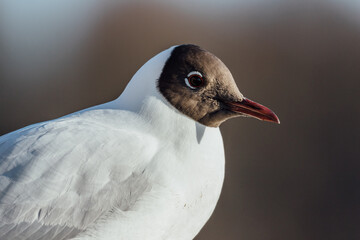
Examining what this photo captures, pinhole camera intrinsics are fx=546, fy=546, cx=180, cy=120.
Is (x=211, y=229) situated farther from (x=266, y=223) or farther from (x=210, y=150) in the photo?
(x=210, y=150)

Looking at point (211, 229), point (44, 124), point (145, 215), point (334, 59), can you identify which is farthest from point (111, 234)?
point (334, 59)

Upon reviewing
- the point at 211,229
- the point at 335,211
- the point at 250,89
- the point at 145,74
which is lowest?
the point at 211,229

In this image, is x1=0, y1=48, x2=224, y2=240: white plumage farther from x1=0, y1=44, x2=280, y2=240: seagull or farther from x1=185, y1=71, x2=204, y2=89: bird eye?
x1=185, y1=71, x2=204, y2=89: bird eye

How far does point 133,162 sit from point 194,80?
296mm

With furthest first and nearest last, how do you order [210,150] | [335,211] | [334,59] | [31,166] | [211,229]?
[334,59], [335,211], [211,229], [210,150], [31,166]

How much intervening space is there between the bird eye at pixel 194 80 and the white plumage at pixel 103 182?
13cm

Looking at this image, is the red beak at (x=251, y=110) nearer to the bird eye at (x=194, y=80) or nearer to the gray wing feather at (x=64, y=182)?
the bird eye at (x=194, y=80)

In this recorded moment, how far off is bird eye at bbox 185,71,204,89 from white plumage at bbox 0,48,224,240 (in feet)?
0.42

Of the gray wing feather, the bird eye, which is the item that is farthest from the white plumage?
the bird eye

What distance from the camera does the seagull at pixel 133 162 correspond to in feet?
4.27

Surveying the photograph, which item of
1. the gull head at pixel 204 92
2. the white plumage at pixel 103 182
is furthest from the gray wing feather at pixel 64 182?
the gull head at pixel 204 92

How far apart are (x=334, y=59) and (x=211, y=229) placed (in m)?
2.12

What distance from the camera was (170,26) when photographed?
5434 mm

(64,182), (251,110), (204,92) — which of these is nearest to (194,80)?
(204,92)
